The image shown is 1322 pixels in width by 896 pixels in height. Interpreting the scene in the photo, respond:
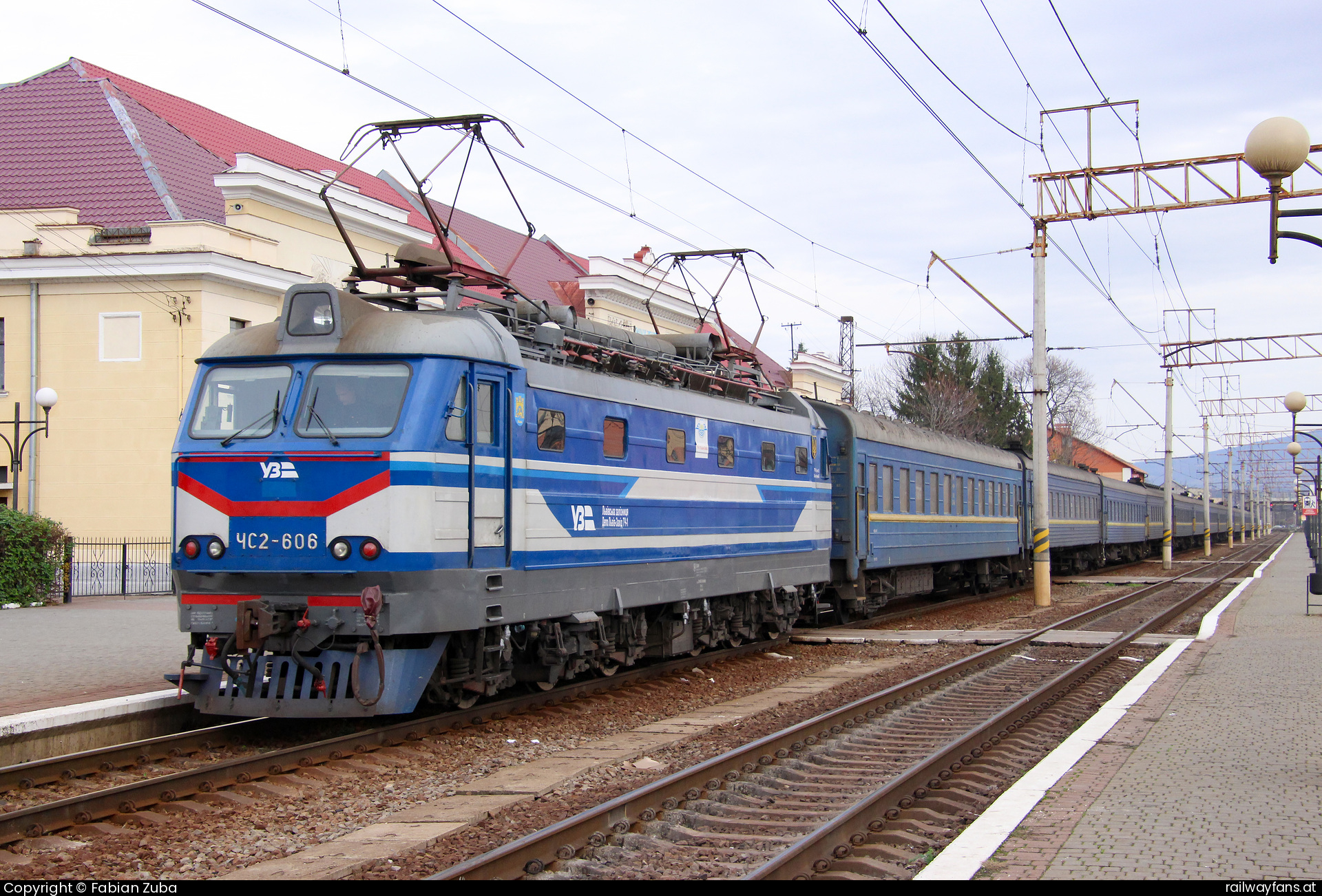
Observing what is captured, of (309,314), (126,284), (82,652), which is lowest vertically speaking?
(82,652)

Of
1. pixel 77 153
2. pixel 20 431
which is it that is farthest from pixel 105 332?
pixel 77 153

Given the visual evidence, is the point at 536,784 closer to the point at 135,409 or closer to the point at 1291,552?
the point at 135,409

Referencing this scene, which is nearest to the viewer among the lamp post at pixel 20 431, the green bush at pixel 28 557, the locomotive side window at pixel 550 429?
the locomotive side window at pixel 550 429

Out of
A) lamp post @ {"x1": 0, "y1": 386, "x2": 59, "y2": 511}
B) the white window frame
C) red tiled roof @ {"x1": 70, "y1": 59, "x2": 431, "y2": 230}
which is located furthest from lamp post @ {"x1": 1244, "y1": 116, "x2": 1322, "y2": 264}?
red tiled roof @ {"x1": 70, "y1": 59, "x2": 431, "y2": 230}

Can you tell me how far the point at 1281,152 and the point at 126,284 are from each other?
80.5 ft

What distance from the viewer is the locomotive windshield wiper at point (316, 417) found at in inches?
377

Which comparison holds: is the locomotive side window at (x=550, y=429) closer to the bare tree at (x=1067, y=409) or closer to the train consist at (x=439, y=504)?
the train consist at (x=439, y=504)

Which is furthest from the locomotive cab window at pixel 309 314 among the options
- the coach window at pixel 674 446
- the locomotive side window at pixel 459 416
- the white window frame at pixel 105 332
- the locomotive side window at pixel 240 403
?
the white window frame at pixel 105 332

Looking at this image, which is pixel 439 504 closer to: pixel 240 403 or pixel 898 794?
pixel 240 403

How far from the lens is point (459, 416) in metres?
9.99

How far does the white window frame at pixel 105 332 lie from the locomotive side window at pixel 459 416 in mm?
19960

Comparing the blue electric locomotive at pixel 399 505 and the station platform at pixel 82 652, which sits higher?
the blue electric locomotive at pixel 399 505

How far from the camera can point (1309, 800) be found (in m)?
7.41

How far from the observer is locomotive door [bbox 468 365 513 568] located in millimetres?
10070
